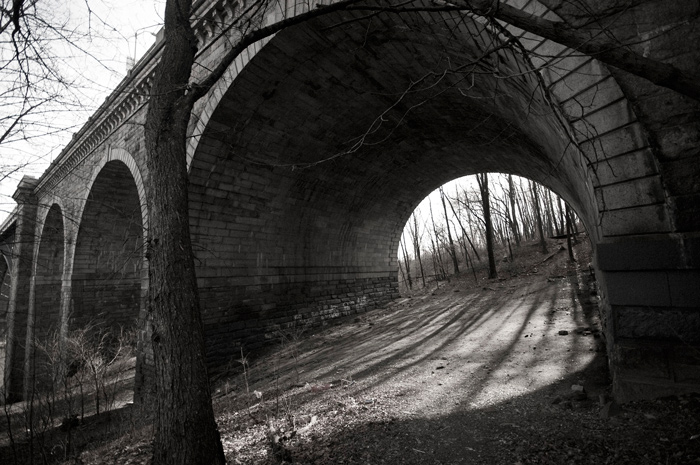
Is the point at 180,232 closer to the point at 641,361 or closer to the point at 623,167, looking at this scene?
the point at 623,167

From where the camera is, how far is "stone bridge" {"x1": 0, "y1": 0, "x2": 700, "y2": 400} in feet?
9.07

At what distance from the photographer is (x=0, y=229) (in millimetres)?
21266

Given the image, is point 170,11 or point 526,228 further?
point 526,228

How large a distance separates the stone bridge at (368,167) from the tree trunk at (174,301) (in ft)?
4.49

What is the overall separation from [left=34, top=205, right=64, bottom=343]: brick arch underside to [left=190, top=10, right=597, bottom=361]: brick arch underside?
9.88m

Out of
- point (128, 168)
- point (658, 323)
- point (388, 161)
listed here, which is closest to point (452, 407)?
point (658, 323)

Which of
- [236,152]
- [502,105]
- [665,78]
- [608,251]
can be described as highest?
[236,152]

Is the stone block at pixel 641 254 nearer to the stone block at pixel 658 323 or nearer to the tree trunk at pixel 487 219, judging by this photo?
the stone block at pixel 658 323

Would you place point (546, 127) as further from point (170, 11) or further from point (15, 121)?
point (15, 121)

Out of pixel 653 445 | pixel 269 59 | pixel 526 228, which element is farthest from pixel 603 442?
pixel 526 228

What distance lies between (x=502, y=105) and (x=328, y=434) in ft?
17.8

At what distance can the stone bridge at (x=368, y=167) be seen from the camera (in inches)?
109

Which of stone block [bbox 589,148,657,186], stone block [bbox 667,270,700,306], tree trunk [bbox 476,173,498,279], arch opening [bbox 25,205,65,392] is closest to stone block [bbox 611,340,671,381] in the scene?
stone block [bbox 667,270,700,306]

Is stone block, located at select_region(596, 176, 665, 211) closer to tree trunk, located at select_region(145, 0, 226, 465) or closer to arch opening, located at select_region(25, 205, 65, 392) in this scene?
tree trunk, located at select_region(145, 0, 226, 465)
